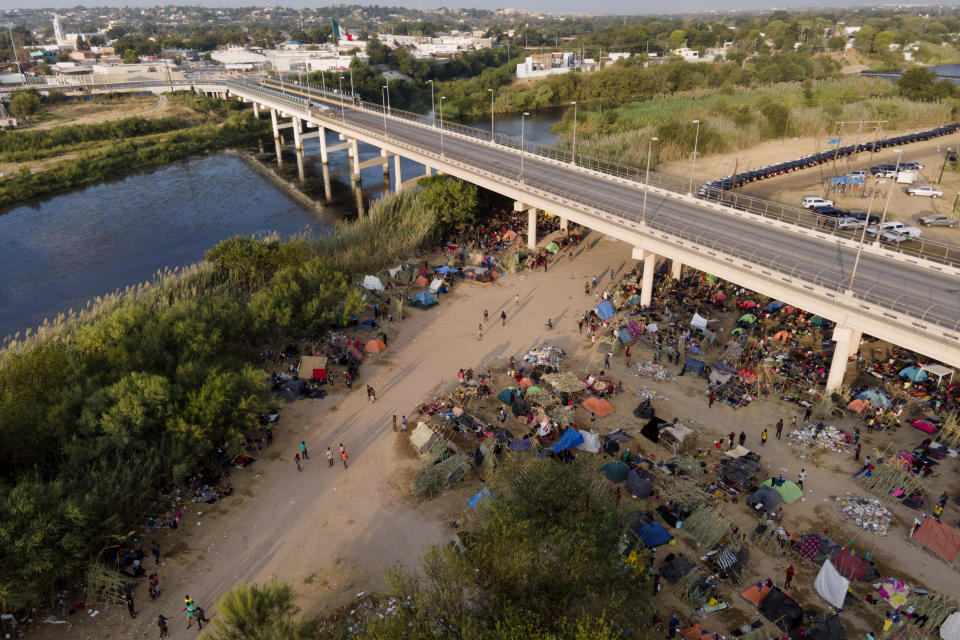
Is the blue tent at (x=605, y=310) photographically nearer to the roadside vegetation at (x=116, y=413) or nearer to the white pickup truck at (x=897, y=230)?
the roadside vegetation at (x=116, y=413)

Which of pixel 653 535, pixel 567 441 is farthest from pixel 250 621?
pixel 567 441

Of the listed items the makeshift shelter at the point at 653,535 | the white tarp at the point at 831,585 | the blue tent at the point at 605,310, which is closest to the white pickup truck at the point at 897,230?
the blue tent at the point at 605,310

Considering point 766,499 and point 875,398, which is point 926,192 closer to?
point 875,398

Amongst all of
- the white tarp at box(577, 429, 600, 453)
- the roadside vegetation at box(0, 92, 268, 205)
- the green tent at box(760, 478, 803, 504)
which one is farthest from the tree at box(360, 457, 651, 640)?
the roadside vegetation at box(0, 92, 268, 205)

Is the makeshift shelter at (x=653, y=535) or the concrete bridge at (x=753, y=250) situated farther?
the concrete bridge at (x=753, y=250)

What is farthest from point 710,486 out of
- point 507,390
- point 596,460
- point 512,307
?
point 512,307
